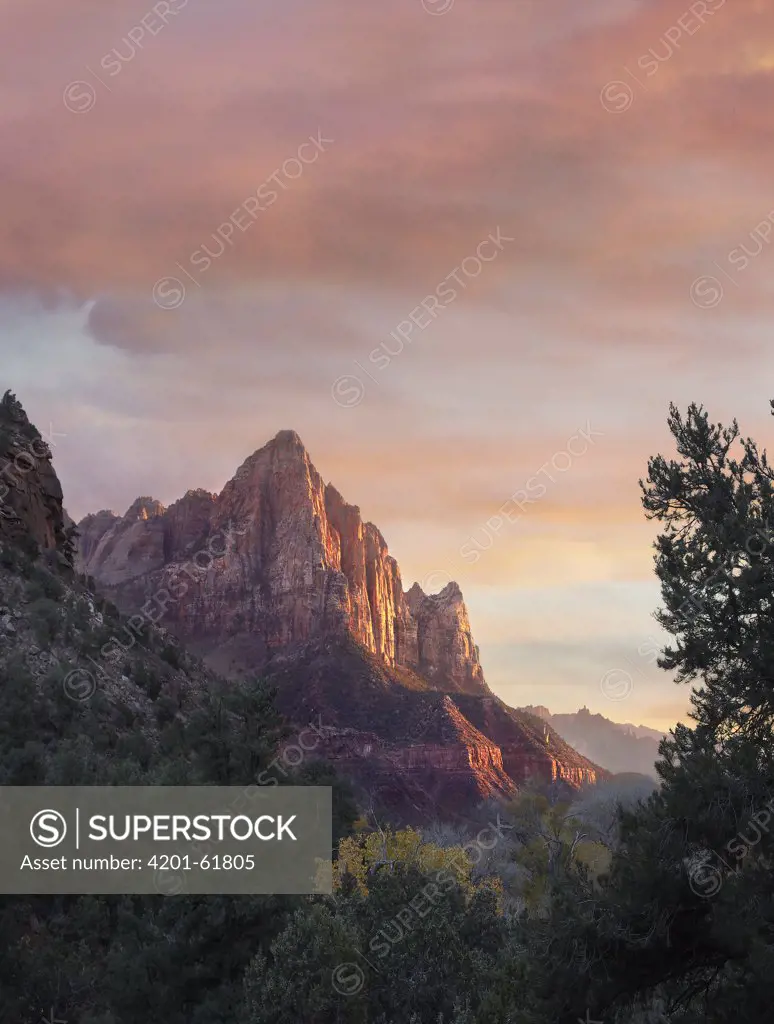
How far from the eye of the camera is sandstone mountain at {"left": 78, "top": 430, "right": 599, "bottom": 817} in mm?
92500

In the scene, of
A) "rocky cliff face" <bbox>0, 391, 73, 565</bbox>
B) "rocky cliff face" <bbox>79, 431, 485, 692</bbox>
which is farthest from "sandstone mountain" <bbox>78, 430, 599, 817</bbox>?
"rocky cliff face" <bbox>0, 391, 73, 565</bbox>

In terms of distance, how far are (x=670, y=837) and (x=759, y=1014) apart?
242 centimetres

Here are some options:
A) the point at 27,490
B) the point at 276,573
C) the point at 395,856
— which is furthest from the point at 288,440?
the point at 395,856

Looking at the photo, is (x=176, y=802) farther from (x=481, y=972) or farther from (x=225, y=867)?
(x=481, y=972)

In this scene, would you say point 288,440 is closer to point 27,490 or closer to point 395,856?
point 27,490

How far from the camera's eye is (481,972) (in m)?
17.5

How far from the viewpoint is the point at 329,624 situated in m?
120

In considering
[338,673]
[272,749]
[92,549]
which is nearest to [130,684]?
[272,749]

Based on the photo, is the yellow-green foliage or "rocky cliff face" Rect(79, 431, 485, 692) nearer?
the yellow-green foliage

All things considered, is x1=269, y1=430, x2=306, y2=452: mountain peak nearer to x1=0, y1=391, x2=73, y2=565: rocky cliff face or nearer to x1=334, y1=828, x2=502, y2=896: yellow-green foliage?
x1=0, y1=391, x2=73, y2=565: rocky cliff face

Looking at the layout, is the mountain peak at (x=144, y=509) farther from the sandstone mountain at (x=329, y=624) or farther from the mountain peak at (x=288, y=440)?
the mountain peak at (x=288, y=440)

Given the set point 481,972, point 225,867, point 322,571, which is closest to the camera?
point 481,972

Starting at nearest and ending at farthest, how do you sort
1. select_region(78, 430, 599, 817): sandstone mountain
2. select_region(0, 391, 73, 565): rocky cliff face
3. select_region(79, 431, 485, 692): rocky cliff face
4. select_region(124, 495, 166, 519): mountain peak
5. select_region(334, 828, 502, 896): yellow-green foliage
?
select_region(334, 828, 502, 896): yellow-green foliage < select_region(0, 391, 73, 565): rocky cliff face < select_region(78, 430, 599, 817): sandstone mountain < select_region(79, 431, 485, 692): rocky cliff face < select_region(124, 495, 166, 519): mountain peak

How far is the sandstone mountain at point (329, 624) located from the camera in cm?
9250
